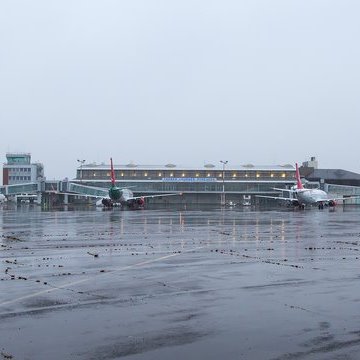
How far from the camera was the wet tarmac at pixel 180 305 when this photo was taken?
7848 millimetres

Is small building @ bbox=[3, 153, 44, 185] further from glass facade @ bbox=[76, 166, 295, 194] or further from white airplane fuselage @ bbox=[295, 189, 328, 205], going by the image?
white airplane fuselage @ bbox=[295, 189, 328, 205]

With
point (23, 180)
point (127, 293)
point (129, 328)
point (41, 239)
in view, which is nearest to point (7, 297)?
point (127, 293)

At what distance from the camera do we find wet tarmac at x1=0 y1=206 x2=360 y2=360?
7.85 m

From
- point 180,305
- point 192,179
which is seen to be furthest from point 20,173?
point 180,305

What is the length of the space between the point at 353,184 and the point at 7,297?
166495 millimetres

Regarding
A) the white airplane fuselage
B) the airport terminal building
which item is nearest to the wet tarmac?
the white airplane fuselage

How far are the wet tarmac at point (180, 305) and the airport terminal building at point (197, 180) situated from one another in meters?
131

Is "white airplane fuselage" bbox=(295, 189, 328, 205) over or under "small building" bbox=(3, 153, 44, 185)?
under

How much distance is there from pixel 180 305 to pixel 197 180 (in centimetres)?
14338

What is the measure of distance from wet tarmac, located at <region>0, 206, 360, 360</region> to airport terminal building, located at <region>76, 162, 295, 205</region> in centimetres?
13079

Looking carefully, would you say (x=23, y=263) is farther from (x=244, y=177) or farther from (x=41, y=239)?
(x=244, y=177)

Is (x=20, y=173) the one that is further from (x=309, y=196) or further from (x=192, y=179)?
(x=309, y=196)

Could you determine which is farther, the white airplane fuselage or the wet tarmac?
the white airplane fuselage

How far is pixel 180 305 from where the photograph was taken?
10602 mm
